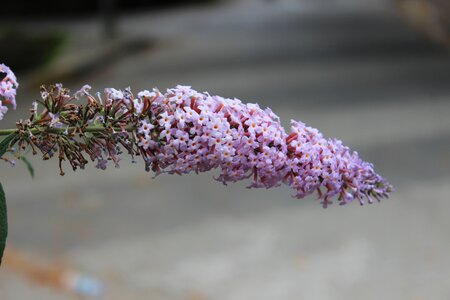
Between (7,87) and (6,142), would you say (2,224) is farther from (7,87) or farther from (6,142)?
(7,87)

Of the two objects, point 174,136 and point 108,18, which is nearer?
point 174,136

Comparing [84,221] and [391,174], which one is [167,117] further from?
[391,174]

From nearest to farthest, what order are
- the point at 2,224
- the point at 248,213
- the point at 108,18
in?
the point at 2,224
the point at 248,213
the point at 108,18

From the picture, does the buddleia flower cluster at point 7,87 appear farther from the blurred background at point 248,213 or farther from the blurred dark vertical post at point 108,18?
the blurred dark vertical post at point 108,18

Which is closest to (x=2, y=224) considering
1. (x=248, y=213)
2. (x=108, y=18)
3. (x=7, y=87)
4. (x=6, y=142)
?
(x=6, y=142)

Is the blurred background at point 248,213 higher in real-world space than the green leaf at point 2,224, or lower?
higher

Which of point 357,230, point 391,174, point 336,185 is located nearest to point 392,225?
point 357,230

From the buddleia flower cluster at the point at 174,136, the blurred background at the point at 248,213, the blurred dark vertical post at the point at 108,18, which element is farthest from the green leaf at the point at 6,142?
the blurred dark vertical post at the point at 108,18
